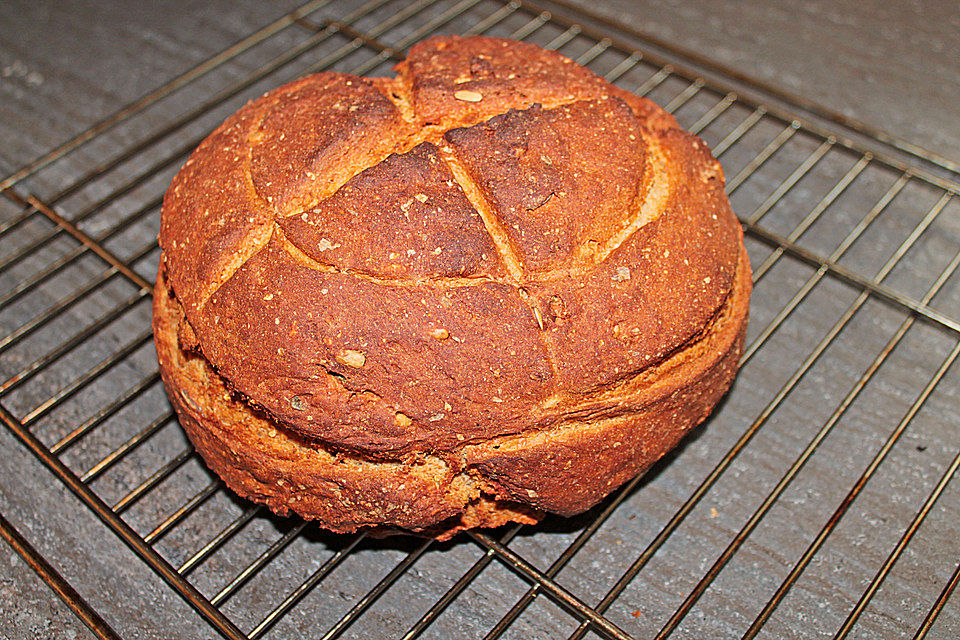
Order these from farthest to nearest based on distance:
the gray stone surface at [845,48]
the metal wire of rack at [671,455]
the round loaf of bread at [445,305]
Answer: the gray stone surface at [845,48] → the metal wire of rack at [671,455] → the round loaf of bread at [445,305]

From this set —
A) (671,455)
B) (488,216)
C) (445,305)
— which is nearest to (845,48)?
(671,455)

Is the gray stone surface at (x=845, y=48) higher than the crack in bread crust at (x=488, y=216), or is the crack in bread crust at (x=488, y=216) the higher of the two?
the crack in bread crust at (x=488, y=216)

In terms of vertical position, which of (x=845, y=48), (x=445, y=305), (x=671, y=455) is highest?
(x=445, y=305)

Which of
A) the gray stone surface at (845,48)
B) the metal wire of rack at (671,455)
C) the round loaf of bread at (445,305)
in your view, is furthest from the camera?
the gray stone surface at (845,48)

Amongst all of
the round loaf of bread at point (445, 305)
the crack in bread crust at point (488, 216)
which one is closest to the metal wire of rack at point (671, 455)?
the round loaf of bread at point (445, 305)

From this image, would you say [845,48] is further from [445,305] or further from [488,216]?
[445,305]

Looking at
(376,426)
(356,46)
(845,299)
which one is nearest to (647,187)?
(376,426)

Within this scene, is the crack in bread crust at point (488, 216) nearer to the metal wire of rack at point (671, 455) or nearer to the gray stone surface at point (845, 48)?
the metal wire of rack at point (671, 455)
